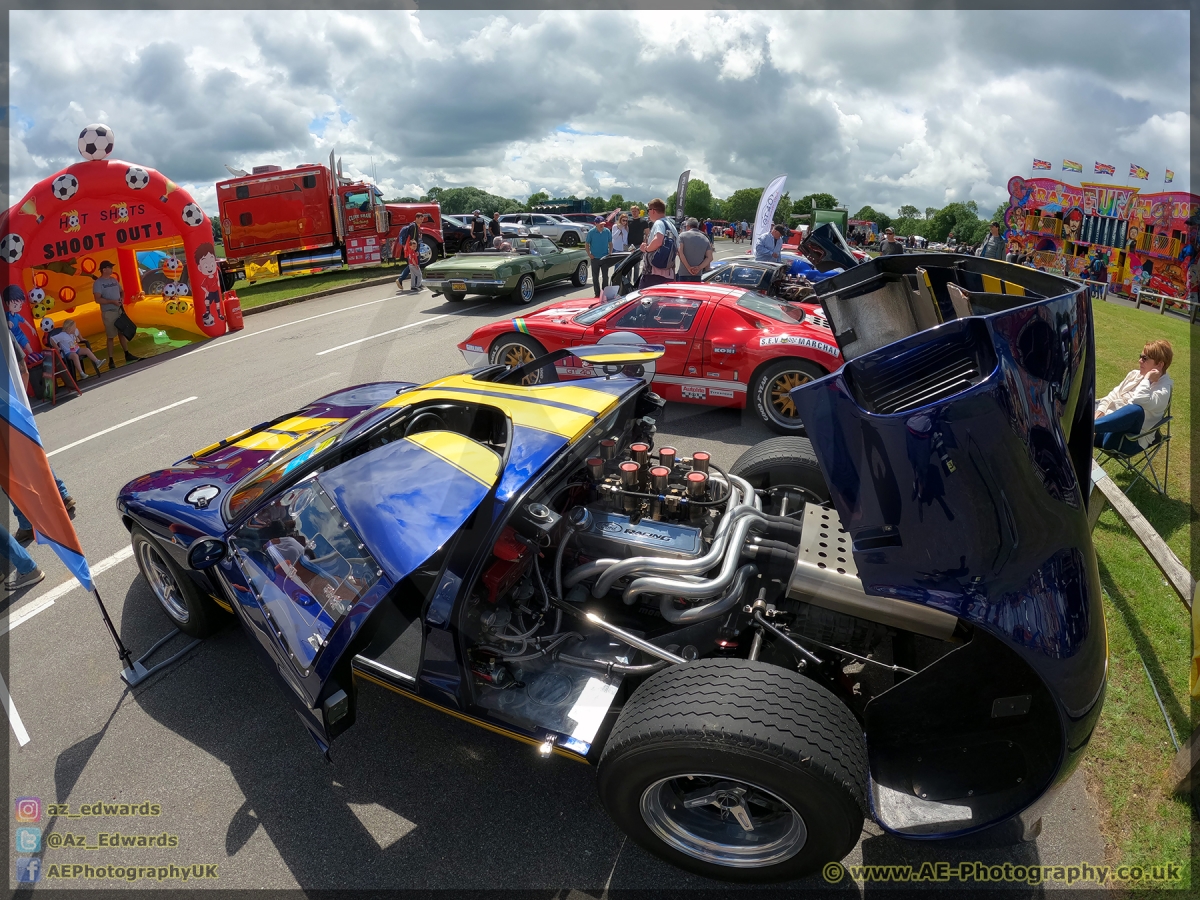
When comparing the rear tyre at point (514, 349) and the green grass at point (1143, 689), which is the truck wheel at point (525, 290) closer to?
the rear tyre at point (514, 349)

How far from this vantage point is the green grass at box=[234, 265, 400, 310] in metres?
15.9

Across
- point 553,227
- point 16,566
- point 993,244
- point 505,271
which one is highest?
point 553,227

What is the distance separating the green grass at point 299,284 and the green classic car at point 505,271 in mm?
5123

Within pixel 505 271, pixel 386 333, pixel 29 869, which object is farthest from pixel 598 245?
pixel 29 869

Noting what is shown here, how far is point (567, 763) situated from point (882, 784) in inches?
52.9

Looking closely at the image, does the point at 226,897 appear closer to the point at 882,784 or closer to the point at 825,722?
the point at 825,722

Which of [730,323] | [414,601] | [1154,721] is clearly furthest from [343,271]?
[1154,721]

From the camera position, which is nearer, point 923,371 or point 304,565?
point 923,371

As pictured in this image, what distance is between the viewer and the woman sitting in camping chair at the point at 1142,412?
4.70m

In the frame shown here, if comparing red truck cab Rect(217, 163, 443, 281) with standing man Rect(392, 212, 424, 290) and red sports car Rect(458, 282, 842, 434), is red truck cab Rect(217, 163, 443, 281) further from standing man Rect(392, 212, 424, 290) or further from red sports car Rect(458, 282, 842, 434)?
red sports car Rect(458, 282, 842, 434)

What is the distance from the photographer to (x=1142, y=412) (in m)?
4.66

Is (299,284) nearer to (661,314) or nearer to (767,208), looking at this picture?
(767,208)

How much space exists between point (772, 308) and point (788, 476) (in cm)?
341

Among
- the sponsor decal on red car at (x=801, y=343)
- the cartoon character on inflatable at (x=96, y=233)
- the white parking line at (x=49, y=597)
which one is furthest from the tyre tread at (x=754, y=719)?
the cartoon character on inflatable at (x=96, y=233)
